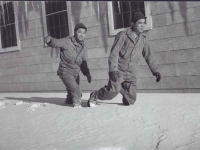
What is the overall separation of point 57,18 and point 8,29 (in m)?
2.34

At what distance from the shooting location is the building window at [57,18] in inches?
301

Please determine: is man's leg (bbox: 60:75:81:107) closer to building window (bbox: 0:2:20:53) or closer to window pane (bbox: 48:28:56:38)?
window pane (bbox: 48:28:56:38)

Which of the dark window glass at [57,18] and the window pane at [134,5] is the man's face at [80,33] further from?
the dark window glass at [57,18]

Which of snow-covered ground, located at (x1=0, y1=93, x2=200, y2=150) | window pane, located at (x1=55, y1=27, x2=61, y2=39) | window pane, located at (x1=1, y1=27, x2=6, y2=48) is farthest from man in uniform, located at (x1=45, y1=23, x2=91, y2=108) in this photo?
window pane, located at (x1=1, y1=27, x2=6, y2=48)

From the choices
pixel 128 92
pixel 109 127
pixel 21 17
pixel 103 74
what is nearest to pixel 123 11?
pixel 103 74

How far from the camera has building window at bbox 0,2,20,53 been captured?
352 inches

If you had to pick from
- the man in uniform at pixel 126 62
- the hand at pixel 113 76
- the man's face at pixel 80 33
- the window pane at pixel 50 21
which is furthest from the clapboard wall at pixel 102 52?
the hand at pixel 113 76

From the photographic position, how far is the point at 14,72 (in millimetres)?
9102

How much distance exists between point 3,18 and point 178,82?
21.9 ft

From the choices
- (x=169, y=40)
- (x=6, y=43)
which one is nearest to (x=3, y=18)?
(x=6, y=43)

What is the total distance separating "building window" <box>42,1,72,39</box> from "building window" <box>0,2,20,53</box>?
140cm

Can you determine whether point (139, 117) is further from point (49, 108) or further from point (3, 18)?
point (3, 18)

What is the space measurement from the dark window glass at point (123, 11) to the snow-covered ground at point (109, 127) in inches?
91.0

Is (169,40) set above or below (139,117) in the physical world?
above
